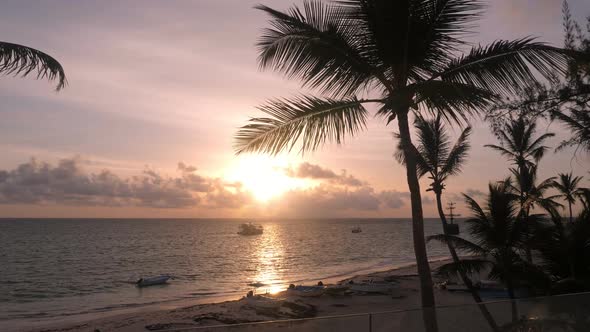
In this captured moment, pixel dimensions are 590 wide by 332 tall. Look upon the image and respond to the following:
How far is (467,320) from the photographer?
530 cm

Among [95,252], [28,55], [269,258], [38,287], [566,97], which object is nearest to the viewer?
[28,55]

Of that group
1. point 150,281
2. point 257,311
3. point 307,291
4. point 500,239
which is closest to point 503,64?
point 500,239

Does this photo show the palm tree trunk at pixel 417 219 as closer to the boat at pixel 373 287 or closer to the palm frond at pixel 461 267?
the palm frond at pixel 461 267

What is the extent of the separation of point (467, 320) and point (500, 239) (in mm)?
5435

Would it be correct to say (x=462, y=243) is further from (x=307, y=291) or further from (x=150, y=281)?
(x=150, y=281)

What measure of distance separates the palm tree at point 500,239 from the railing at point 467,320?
3814mm

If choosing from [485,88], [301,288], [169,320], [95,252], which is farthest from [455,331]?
[95,252]

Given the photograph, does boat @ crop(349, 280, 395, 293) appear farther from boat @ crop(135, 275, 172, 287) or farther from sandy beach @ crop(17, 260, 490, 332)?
boat @ crop(135, 275, 172, 287)

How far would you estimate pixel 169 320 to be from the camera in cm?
2150

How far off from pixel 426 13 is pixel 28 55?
5515mm

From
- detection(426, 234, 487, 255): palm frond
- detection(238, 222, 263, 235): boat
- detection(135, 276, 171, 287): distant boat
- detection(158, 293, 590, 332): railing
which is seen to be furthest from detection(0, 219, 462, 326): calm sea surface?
detection(238, 222, 263, 235): boat

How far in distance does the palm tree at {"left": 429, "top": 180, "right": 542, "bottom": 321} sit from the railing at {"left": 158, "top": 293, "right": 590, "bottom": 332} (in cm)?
381

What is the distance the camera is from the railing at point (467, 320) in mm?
4621

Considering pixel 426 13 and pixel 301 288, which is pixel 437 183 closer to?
pixel 426 13
